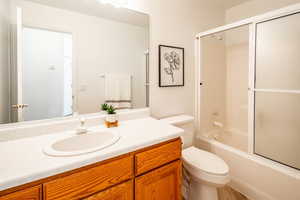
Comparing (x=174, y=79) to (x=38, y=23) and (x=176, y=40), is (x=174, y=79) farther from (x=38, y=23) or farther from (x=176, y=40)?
(x=38, y=23)

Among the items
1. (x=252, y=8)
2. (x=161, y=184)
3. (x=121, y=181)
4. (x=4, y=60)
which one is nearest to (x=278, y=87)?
(x=252, y=8)

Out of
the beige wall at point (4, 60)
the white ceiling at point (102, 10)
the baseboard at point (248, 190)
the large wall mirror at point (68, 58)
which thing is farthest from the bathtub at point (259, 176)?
the beige wall at point (4, 60)

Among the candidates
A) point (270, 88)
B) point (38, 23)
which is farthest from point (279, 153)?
point (38, 23)

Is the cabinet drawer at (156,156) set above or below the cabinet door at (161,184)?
above

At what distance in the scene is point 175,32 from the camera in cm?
191

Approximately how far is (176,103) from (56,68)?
1309 mm

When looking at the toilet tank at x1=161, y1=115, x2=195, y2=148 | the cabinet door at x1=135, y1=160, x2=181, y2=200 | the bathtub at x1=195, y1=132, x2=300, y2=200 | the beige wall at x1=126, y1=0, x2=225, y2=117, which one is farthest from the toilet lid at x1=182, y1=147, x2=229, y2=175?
the beige wall at x1=126, y1=0, x2=225, y2=117

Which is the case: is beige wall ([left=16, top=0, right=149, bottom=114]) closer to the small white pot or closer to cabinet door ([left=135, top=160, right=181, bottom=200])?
the small white pot

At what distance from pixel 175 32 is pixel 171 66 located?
41cm

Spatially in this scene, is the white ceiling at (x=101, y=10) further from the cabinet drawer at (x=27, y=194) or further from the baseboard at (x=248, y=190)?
the baseboard at (x=248, y=190)

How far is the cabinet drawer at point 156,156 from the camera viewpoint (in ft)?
3.26

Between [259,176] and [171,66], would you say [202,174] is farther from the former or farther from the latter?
[171,66]

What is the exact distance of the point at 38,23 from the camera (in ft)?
3.80

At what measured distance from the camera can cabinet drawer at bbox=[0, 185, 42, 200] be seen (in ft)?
2.14
